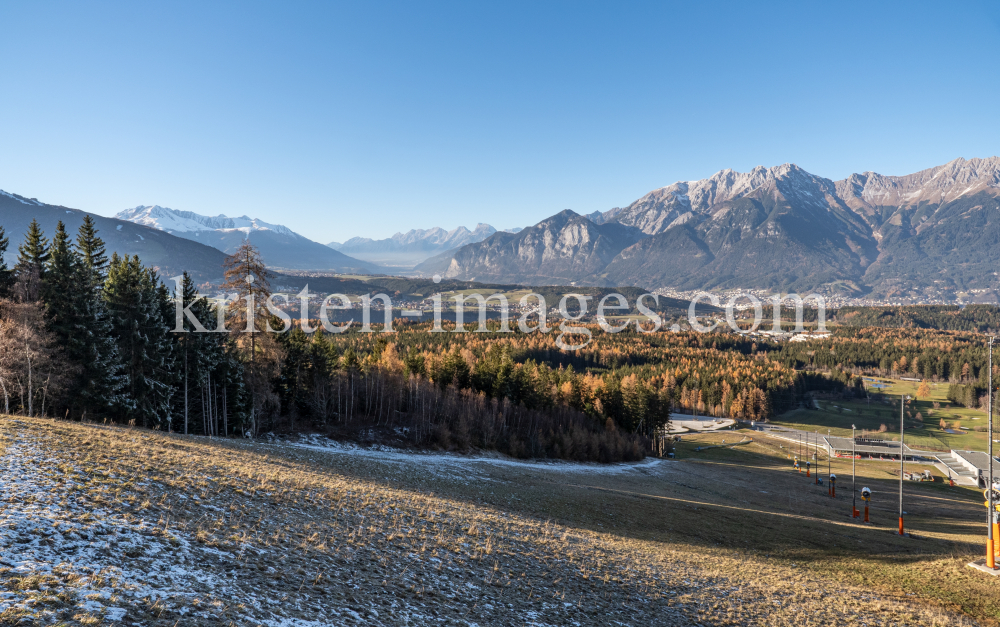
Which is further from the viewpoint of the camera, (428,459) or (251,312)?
(428,459)

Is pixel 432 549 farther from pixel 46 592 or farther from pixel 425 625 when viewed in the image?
pixel 46 592

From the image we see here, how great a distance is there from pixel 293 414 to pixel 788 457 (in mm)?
91296

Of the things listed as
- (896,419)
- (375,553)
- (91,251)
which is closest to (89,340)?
(91,251)

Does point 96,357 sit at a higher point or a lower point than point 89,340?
lower

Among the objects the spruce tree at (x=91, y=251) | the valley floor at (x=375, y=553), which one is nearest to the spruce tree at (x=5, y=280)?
the spruce tree at (x=91, y=251)

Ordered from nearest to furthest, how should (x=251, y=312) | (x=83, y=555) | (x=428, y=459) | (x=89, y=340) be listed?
(x=83, y=555), (x=89, y=340), (x=251, y=312), (x=428, y=459)

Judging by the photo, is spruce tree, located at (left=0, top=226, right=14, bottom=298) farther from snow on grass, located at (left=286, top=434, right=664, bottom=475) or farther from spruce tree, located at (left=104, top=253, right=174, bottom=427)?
snow on grass, located at (left=286, top=434, right=664, bottom=475)

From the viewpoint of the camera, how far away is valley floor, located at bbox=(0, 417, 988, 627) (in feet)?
31.9

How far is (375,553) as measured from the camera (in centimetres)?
1415

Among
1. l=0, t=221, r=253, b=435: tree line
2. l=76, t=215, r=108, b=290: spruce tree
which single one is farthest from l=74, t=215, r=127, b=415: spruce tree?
l=76, t=215, r=108, b=290: spruce tree

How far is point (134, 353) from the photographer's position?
3834 centimetres

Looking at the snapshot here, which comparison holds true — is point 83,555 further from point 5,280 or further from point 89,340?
point 5,280

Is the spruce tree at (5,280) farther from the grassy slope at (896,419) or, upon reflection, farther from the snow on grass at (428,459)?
the grassy slope at (896,419)

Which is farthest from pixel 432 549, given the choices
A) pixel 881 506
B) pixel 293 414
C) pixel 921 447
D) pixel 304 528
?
pixel 921 447
